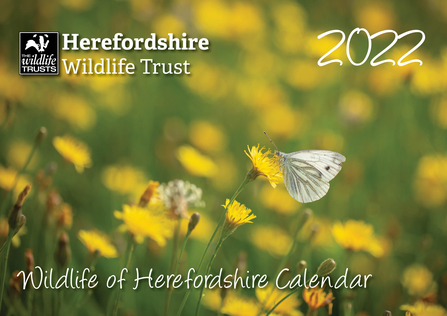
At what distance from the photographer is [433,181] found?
3.51 metres

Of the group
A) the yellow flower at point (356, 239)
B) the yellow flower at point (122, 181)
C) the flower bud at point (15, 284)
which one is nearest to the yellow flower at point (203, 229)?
the yellow flower at point (122, 181)

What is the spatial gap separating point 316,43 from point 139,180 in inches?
82.2

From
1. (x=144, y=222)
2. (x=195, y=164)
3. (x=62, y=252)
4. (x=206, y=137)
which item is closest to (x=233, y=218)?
(x=144, y=222)

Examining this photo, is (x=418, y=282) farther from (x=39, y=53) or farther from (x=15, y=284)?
(x=39, y=53)

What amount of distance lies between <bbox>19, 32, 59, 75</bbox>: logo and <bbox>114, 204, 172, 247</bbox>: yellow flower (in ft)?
3.80

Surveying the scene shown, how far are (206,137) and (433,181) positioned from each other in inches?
87.9

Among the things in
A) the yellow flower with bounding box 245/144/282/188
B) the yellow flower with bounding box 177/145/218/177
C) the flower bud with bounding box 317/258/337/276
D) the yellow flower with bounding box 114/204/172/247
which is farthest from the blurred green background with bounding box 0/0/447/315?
the yellow flower with bounding box 245/144/282/188

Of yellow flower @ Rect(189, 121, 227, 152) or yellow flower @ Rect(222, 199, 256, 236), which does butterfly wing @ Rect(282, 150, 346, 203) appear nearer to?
yellow flower @ Rect(222, 199, 256, 236)

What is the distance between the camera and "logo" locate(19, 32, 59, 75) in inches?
89.3

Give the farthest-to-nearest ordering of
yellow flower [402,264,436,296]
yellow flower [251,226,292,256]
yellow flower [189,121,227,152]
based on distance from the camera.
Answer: yellow flower [189,121,227,152] < yellow flower [251,226,292,256] < yellow flower [402,264,436,296]

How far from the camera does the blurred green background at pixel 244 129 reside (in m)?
2.84

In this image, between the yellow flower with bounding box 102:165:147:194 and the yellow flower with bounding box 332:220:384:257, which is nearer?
the yellow flower with bounding box 332:220:384:257

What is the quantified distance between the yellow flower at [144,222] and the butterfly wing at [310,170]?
2.22 feet

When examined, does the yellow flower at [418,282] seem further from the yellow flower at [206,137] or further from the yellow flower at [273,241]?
the yellow flower at [206,137]
